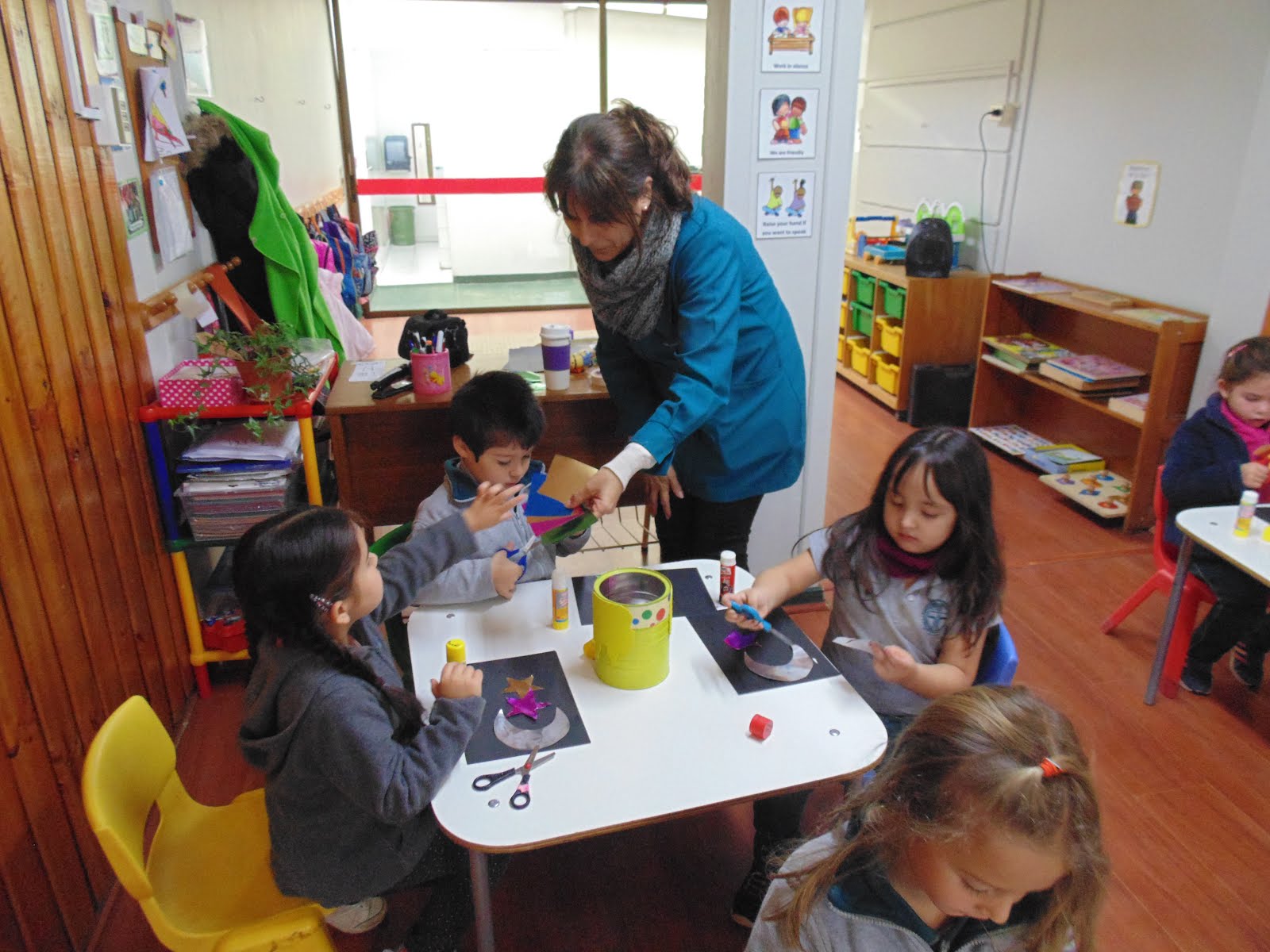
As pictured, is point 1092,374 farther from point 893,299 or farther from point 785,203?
point 785,203

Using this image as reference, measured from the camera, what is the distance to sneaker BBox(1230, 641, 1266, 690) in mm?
2605

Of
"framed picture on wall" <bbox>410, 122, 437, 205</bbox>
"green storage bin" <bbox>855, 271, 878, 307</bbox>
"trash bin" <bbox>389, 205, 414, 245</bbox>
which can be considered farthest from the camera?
"trash bin" <bbox>389, 205, 414, 245</bbox>

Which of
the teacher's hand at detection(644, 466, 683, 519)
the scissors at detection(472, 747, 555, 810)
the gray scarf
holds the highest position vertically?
the gray scarf

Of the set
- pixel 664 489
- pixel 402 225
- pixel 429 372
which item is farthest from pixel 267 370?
pixel 402 225

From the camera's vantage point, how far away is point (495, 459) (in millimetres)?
1890

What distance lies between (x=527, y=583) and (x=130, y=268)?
50.7 inches

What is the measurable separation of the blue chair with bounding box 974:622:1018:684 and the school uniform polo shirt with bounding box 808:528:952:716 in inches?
2.9

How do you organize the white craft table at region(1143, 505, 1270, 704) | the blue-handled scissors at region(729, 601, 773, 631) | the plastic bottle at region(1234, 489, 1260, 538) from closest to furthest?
the blue-handled scissors at region(729, 601, 773, 631) < the white craft table at region(1143, 505, 1270, 704) < the plastic bottle at region(1234, 489, 1260, 538)

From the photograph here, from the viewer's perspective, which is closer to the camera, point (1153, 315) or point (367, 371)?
point (367, 371)

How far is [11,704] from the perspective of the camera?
4.89 ft

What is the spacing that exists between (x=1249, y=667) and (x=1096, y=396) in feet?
4.98

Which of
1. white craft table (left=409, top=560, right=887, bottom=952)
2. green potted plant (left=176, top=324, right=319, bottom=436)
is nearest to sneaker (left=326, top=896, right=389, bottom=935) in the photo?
white craft table (left=409, top=560, right=887, bottom=952)

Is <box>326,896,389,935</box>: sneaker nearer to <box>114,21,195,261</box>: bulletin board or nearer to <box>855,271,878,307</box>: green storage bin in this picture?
<box>114,21,195,261</box>: bulletin board

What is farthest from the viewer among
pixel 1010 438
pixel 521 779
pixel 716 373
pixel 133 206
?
pixel 1010 438
